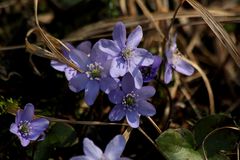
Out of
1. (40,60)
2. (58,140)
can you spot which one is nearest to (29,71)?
(40,60)

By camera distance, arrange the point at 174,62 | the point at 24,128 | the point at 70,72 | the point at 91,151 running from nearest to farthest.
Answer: the point at 91,151 < the point at 24,128 < the point at 70,72 < the point at 174,62

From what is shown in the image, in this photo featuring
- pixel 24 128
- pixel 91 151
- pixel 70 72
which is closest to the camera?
pixel 91 151

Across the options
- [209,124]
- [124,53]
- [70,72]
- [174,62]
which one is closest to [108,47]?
[124,53]

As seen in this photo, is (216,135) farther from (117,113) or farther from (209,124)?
(117,113)

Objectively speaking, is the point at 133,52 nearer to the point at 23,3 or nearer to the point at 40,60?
the point at 40,60

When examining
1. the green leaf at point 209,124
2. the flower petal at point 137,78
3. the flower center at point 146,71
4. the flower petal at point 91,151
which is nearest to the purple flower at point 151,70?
the flower center at point 146,71
